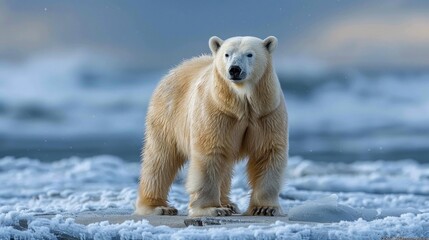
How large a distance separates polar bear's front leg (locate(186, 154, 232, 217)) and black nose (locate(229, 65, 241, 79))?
82cm

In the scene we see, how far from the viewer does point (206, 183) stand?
30.2ft

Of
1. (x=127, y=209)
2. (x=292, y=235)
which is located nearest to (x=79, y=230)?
(x=292, y=235)

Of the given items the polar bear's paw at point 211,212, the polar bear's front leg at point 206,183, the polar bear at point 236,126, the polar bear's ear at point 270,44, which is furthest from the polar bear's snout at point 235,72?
the polar bear's paw at point 211,212

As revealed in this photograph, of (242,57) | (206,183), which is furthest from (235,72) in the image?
(206,183)

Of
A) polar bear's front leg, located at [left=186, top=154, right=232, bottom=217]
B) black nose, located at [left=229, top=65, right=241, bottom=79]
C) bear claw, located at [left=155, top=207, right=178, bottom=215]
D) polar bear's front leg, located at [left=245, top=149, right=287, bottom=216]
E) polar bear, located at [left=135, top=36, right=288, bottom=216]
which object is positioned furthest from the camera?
bear claw, located at [left=155, top=207, right=178, bottom=215]

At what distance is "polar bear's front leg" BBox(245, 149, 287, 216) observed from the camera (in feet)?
30.4

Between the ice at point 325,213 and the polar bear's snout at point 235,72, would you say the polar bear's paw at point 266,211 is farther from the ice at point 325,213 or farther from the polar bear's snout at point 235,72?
the polar bear's snout at point 235,72

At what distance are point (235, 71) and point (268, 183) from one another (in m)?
1.17

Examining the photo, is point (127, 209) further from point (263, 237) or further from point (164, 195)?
point (263, 237)

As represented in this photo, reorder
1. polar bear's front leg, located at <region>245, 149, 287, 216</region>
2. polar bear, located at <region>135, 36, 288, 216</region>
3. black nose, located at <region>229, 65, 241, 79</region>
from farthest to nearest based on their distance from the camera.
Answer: polar bear's front leg, located at <region>245, 149, 287, 216</region> < polar bear, located at <region>135, 36, 288, 216</region> < black nose, located at <region>229, 65, 241, 79</region>

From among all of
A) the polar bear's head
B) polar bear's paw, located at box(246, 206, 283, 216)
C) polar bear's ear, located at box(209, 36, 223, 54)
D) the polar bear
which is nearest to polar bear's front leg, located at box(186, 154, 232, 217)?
the polar bear

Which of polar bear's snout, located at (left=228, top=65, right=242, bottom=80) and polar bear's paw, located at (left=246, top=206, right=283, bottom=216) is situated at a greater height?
polar bear's snout, located at (left=228, top=65, right=242, bottom=80)

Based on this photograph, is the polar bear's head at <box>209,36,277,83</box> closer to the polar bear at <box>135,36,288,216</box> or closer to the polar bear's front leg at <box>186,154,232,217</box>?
the polar bear at <box>135,36,288,216</box>

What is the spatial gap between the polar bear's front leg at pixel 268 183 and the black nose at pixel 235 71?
92 centimetres
